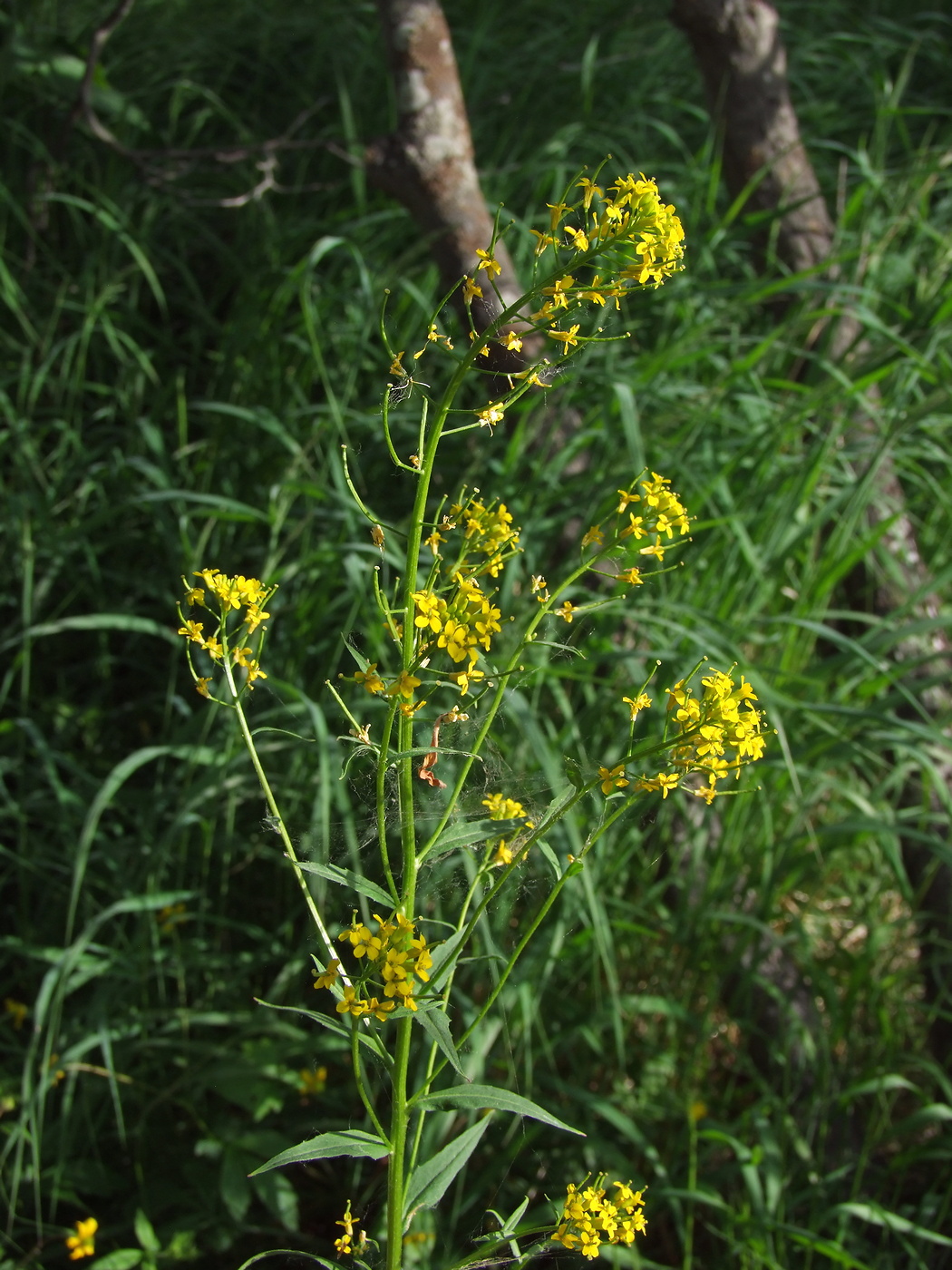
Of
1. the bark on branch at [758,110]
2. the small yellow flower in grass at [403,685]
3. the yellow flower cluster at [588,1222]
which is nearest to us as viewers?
the small yellow flower in grass at [403,685]

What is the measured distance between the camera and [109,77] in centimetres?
284

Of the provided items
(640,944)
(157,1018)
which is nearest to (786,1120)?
(640,944)

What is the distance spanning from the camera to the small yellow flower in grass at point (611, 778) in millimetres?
764

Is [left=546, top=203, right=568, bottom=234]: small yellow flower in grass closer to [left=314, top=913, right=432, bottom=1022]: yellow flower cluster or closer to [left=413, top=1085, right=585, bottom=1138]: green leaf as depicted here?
[left=314, top=913, right=432, bottom=1022]: yellow flower cluster

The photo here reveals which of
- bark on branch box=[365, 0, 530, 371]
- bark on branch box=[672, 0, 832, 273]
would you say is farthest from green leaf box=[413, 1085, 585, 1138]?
bark on branch box=[672, 0, 832, 273]

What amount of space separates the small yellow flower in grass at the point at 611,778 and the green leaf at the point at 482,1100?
231 millimetres

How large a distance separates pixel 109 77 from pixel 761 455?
2.09m

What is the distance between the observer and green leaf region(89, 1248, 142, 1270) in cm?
140

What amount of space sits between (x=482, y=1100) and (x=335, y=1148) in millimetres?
112

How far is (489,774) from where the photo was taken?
119cm

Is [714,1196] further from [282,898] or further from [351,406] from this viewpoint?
[351,406]

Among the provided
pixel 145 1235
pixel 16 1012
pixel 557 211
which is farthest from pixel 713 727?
pixel 16 1012

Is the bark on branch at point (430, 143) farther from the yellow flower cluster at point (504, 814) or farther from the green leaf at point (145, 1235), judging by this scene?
the green leaf at point (145, 1235)

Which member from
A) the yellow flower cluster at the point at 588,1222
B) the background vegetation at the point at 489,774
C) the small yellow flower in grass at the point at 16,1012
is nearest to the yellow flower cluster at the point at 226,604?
the background vegetation at the point at 489,774
